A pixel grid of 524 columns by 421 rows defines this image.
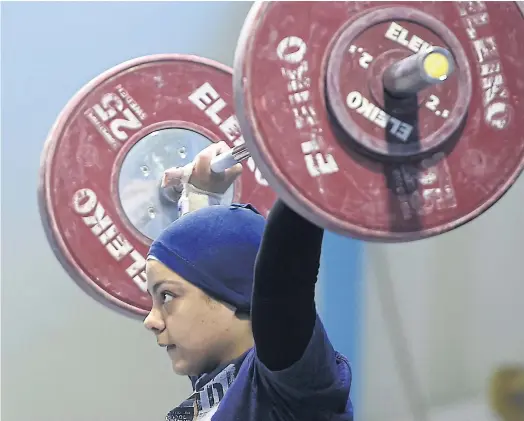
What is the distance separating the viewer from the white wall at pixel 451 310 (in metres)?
1.50

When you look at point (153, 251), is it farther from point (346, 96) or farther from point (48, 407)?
point (48, 407)

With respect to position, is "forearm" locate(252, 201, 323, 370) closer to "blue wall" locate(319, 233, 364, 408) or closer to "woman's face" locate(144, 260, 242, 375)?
"woman's face" locate(144, 260, 242, 375)

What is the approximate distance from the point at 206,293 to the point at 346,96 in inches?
11.5

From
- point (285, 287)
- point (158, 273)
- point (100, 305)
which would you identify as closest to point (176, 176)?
point (158, 273)

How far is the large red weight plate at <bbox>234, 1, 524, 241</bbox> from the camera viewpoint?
56cm

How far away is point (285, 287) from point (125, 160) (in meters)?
0.48

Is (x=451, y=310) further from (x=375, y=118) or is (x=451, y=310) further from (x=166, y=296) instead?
(x=375, y=118)

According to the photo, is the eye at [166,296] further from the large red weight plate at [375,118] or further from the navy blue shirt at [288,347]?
the large red weight plate at [375,118]

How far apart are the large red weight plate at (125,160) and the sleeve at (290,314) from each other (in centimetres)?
38

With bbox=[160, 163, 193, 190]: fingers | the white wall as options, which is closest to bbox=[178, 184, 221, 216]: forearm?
bbox=[160, 163, 193, 190]: fingers

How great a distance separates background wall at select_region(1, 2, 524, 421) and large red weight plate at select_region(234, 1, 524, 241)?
1.05m

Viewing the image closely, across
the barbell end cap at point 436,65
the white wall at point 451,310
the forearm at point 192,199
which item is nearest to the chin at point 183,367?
the forearm at point 192,199

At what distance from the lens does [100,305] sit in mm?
1759

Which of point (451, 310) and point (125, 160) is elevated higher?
point (125, 160)
